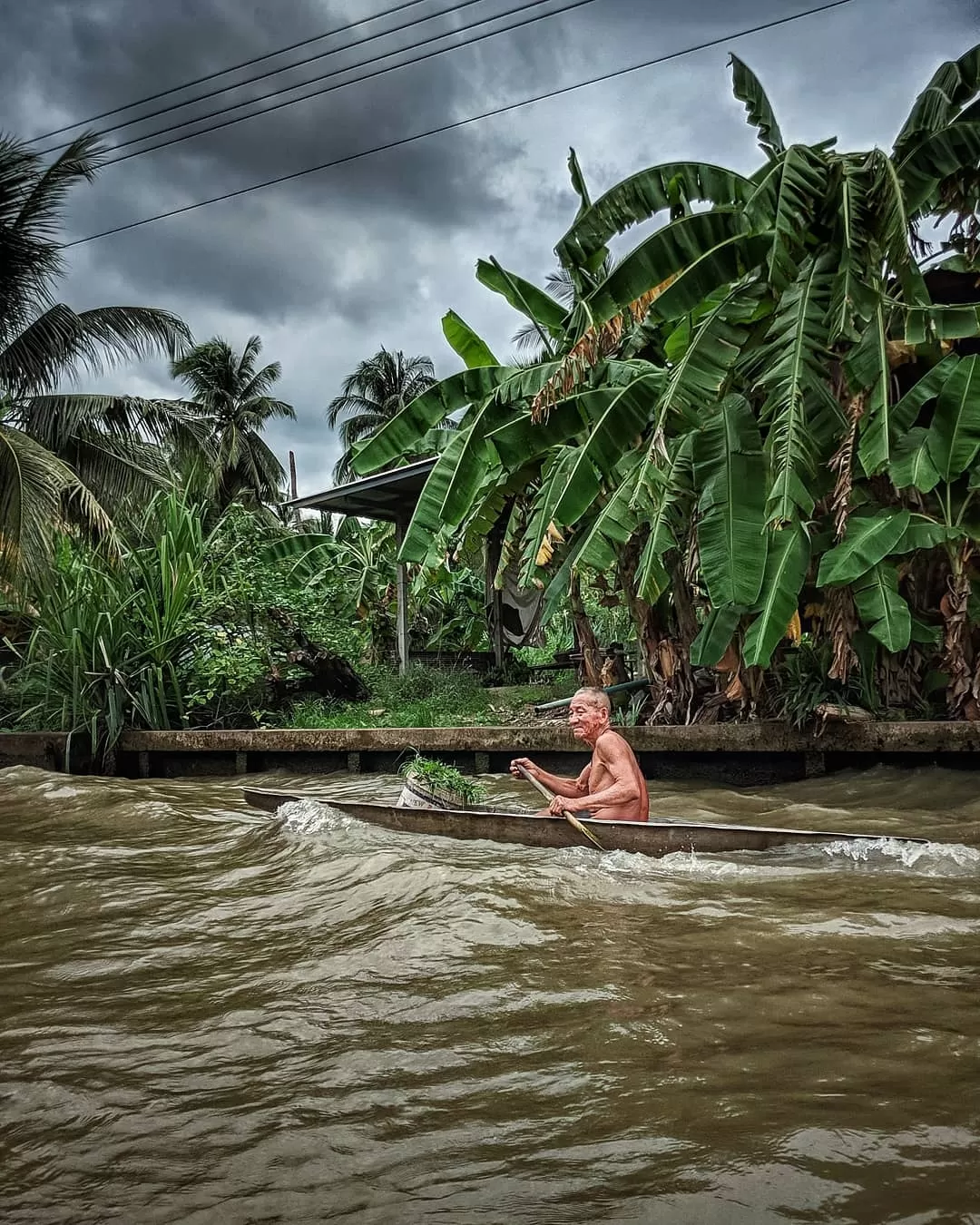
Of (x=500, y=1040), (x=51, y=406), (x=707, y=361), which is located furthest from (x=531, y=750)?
(x=51, y=406)

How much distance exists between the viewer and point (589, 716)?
6395mm

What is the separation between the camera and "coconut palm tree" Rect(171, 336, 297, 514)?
3756 cm

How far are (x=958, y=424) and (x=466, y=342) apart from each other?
5.86 meters

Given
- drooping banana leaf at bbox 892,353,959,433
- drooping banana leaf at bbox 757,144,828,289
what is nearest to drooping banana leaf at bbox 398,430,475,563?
drooping banana leaf at bbox 757,144,828,289

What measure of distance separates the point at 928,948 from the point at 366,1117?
8.24 ft

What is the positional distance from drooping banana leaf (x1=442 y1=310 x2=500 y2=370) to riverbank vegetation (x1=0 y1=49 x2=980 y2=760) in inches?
1.9

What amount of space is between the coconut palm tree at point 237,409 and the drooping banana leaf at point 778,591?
31754 millimetres

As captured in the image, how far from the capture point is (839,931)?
425 centimetres

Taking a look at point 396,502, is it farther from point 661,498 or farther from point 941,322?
point 941,322

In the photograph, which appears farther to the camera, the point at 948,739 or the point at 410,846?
the point at 948,739

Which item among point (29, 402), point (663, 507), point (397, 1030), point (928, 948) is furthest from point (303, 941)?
point (29, 402)

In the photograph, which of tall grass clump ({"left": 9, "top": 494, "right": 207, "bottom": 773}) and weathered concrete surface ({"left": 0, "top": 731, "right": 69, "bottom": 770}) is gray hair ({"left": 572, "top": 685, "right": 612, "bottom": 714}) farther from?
weathered concrete surface ({"left": 0, "top": 731, "right": 69, "bottom": 770})

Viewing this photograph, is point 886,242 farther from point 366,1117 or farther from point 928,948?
point 366,1117

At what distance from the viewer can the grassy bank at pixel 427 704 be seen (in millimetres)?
11828
